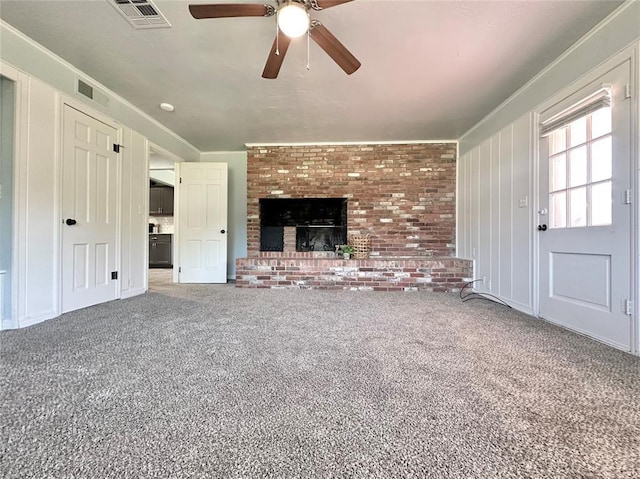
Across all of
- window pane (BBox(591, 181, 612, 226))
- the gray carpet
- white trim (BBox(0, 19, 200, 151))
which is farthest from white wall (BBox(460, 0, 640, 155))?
white trim (BBox(0, 19, 200, 151))

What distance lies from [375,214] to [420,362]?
3.25 metres

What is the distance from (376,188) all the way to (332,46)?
9.50ft

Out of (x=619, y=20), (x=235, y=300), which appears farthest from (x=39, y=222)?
(x=619, y=20)

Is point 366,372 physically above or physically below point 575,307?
below

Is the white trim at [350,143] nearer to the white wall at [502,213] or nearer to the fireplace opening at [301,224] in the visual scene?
the white wall at [502,213]

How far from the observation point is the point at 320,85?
9.30 ft

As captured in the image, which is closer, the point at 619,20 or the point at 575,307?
the point at 619,20

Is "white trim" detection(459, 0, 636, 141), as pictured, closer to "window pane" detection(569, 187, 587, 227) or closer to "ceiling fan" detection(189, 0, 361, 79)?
"window pane" detection(569, 187, 587, 227)

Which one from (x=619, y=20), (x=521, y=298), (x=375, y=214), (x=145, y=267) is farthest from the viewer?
(x=375, y=214)

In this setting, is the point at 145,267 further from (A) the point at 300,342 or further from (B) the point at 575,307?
(B) the point at 575,307

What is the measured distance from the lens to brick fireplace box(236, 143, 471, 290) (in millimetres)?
4516

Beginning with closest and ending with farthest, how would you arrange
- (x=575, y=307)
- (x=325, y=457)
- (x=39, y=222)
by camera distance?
(x=325, y=457) → (x=575, y=307) → (x=39, y=222)

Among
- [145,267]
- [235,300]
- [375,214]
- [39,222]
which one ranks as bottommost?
[235,300]

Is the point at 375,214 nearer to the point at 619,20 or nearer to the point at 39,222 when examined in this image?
the point at 619,20
